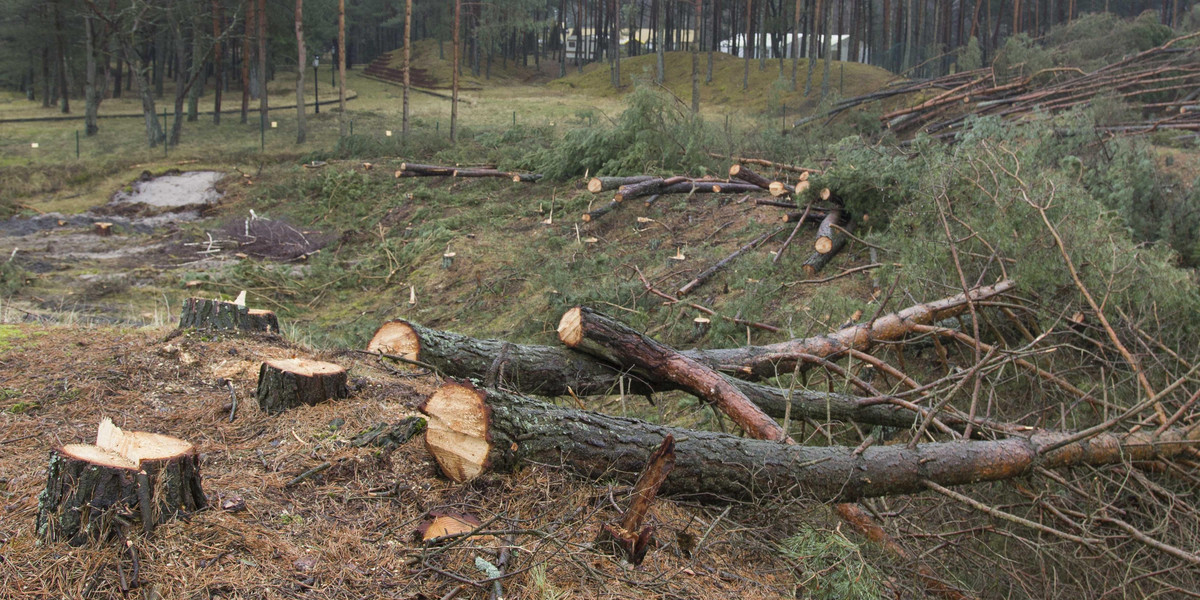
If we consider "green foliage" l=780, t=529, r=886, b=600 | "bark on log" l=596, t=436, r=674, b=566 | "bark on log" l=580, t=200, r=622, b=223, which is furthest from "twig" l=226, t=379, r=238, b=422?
"bark on log" l=580, t=200, r=622, b=223

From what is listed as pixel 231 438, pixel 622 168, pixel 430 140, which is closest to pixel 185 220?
pixel 430 140

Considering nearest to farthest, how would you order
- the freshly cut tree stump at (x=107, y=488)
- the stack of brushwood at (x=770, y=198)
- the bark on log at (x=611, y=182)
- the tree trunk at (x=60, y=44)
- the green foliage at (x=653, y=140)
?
the freshly cut tree stump at (x=107, y=488) < the stack of brushwood at (x=770, y=198) < the bark on log at (x=611, y=182) < the green foliage at (x=653, y=140) < the tree trunk at (x=60, y=44)

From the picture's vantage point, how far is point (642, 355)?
450cm

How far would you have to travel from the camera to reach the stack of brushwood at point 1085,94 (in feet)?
47.8

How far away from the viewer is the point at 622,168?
1534 cm

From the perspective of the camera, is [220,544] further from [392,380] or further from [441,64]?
[441,64]

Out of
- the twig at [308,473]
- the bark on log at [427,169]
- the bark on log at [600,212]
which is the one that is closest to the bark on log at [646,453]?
the twig at [308,473]

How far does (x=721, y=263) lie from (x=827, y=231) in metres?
1.41

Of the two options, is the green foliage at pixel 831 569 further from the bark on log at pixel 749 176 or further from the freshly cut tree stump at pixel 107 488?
the bark on log at pixel 749 176

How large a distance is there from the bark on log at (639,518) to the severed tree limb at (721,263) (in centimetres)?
673

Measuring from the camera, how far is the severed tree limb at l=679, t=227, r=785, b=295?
33.4 feet

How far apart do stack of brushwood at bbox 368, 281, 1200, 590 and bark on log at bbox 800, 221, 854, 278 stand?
4286 millimetres

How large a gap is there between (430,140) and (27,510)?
22179 millimetres

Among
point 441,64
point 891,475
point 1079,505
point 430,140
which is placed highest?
point 441,64
